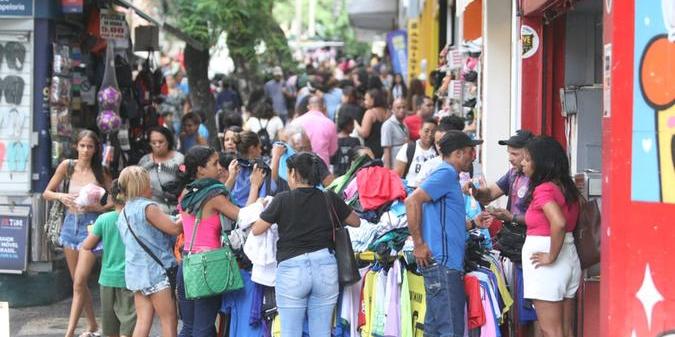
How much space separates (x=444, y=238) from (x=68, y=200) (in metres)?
4.14

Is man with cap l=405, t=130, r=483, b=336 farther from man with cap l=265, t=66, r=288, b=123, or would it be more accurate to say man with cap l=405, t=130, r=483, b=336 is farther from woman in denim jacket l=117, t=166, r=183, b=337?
man with cap l=265, t=66, r=288, b=123

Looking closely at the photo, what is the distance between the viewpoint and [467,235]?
332 inches

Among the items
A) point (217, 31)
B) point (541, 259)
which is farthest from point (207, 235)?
point (217, 31)

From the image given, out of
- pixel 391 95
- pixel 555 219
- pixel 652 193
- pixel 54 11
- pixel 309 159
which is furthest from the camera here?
pixel 391 95

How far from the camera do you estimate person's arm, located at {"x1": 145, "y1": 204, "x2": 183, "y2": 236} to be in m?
8.81

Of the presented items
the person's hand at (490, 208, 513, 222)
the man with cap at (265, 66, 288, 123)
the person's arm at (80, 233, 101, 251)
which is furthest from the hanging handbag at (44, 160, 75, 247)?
the man with cap at (265, 66, 288, 123)

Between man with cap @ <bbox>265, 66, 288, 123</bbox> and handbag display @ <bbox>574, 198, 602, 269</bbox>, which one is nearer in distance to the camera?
handbag display @ <bbox>574, 198, 602, 269</bbox>

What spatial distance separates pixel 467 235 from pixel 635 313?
2.52 metres

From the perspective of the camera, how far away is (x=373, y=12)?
3028cm

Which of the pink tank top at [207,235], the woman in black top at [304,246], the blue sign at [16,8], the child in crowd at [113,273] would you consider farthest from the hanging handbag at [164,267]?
the blue sign at [16,8]

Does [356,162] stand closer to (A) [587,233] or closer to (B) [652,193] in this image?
(A) [587,233]

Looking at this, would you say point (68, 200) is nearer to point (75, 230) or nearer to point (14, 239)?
point (75, 230)

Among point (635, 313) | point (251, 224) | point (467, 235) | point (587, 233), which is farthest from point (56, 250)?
point (635, 313)

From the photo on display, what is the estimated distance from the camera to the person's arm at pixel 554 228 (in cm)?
736
